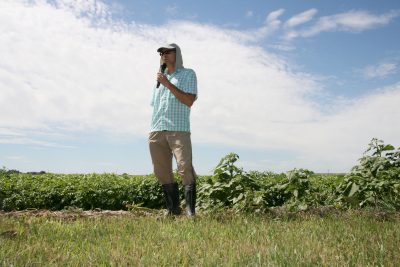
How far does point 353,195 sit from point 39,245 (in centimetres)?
451

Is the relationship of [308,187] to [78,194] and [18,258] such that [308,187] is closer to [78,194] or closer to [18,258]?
[18,258]

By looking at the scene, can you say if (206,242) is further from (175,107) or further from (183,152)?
(175,107)

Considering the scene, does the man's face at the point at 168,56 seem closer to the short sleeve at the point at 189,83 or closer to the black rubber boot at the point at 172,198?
the short sleeve at the point at 189,83

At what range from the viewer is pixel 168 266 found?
3260 mm

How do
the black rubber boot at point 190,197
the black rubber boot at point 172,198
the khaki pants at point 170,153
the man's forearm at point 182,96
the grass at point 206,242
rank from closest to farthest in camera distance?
the grass at point 206,242 < the man's forearm at point 182,96 < the khaki pants at point 170,153 < the black rubber boot at point 190,197 < the black rubber boot at point 172,198

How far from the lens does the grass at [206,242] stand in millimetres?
3344

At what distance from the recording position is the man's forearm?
572 centimetres

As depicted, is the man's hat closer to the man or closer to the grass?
the man

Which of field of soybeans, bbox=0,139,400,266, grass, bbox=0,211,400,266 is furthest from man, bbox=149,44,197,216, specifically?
grass, bbox=0,211,400,266

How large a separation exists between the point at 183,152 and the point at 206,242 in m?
1.97

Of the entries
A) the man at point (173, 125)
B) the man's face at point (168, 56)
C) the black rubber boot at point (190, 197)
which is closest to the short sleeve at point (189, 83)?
the man at point (173, 125)

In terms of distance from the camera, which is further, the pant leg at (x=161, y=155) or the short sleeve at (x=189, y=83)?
the pant leg at (x=161, y=155)

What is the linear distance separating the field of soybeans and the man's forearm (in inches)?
50.2

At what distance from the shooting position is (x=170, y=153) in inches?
245
